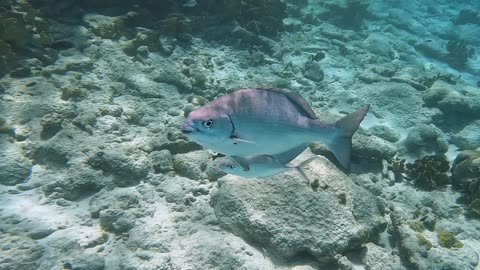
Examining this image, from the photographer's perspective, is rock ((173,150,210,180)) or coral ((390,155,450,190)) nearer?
rock ((173,150,210,180))

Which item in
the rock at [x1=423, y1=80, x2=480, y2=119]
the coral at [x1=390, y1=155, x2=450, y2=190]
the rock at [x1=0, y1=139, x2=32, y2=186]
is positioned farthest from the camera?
the rock at [x1=423, y1=80, x2=480, y2=119]

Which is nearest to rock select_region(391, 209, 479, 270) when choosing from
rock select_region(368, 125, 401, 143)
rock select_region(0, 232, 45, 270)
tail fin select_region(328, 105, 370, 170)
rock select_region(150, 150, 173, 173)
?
tail fin select_region(328, 105, 370, 170)

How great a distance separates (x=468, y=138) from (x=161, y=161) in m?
7.49

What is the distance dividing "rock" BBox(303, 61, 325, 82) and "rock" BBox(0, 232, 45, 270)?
26.6ft

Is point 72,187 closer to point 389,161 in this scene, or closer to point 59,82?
point 59,82

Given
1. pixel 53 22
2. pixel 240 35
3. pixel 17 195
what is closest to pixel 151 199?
pixel 17 195

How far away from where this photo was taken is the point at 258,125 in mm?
2428

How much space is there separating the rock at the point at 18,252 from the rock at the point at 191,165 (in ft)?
6.81

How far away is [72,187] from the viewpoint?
4.36 metres

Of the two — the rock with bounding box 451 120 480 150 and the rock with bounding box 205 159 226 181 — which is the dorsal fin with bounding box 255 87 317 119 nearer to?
the rock with bounding box 205 159 226 181

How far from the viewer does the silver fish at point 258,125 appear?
7.53 feet

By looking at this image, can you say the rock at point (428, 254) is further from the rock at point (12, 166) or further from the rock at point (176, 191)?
the rock at point (12, 166)

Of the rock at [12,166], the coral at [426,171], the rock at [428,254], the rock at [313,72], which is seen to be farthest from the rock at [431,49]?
the rock at [12,166]

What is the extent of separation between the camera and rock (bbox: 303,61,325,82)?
964cm
